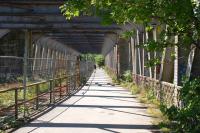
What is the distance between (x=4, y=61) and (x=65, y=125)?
2.45 metres

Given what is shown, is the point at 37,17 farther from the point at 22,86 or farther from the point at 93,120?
the point at 93,120

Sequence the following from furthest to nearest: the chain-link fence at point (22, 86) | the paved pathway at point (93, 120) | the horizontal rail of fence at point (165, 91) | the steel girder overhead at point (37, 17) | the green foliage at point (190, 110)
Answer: the steel girder overhead at point (37, 17) < the horizontal rail of fence at point (165, 91) < the chain-link fence at point (22, 86) < the paved pathway at point (93, 120) < the green foliage at point (190, 110)

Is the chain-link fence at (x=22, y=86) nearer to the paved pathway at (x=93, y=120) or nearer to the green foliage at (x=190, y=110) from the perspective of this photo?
the paved pathway at (x=93, y=120)

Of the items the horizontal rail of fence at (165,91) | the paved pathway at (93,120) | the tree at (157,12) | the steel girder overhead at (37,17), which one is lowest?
the paved pathway at (93,120)

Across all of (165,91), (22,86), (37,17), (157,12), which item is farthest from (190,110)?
(37,17)

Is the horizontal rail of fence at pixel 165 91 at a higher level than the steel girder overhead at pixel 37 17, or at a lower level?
lower

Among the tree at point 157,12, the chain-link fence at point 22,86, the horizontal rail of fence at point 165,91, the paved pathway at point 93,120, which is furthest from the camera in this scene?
the horizontal rail of fence at point 165,91

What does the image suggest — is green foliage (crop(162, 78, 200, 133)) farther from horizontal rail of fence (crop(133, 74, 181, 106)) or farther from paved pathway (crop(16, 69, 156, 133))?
horizontal rail of fence (crop(133, 74, 181, 106))

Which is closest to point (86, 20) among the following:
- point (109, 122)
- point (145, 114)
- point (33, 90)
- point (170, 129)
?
point (33, 90)

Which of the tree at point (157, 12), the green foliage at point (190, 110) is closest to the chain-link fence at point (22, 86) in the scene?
the tree at point (157, 12)

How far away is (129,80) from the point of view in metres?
40.0

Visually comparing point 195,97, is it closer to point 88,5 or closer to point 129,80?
point 88,5

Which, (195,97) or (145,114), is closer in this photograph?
(195,97)

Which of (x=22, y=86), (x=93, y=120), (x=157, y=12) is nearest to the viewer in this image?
(x=157, y=12)
